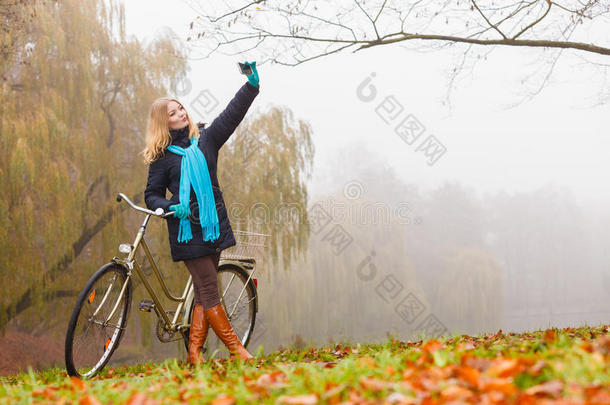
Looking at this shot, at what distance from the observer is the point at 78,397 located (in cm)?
186

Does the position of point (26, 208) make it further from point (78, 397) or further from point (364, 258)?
point (364, 258)

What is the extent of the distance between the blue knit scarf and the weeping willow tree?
4.72 m

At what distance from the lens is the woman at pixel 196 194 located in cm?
302

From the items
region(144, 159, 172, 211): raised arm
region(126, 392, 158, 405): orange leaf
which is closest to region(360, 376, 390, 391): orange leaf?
region(126, 392, 158, 405): orange leaf

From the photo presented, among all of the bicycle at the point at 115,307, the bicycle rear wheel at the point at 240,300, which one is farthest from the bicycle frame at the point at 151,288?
the bicycle rear wheel at the point at 240,300

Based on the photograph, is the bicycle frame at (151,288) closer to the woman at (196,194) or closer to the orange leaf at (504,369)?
the woman at (196,194)

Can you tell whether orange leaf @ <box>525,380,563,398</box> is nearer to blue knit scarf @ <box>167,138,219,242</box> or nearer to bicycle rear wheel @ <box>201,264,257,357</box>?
blue knit scarf @ <box>167,138,219,242</box>

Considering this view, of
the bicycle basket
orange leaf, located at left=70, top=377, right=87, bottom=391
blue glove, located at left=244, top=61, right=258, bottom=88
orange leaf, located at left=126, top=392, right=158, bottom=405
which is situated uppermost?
blue glove, located at left=244, top=61, right=258, bottom=88

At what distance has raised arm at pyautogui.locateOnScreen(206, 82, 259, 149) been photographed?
3.04 m

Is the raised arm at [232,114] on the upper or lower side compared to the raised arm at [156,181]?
upper

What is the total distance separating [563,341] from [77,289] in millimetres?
7570

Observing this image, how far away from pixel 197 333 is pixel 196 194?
815 mm

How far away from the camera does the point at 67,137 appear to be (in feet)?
24.5

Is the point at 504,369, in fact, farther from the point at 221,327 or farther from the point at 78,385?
the point at 221,327
